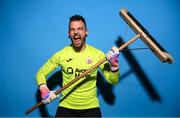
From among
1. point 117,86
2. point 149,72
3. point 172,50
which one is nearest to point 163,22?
point 172,50

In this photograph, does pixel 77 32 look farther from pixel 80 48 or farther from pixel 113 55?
pixel 113 55

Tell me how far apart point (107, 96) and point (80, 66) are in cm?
45

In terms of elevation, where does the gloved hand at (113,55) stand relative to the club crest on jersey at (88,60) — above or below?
below

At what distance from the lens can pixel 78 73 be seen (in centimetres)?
163

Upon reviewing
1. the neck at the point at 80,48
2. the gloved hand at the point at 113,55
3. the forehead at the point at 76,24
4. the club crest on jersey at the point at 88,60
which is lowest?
the gloved hand at the point at 113,55

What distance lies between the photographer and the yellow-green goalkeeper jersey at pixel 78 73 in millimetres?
1643

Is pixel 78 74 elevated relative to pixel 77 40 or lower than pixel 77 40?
lower

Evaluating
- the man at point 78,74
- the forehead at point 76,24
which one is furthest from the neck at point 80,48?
the forehead at point 76,24

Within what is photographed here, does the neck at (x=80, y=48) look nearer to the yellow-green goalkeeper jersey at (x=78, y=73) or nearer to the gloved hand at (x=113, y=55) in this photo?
the yellow-green goalkeeper jersey at (x=78, y=73)

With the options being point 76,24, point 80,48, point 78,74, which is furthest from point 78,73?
point 76,24

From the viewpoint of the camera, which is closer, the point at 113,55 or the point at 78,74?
the point at 113,55

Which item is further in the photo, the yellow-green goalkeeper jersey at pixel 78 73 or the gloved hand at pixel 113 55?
the yellow-green goalkeeper jersey at pixel 78 73

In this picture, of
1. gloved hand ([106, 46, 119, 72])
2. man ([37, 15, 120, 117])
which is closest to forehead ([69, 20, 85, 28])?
man ([37, 15, 120, 117])

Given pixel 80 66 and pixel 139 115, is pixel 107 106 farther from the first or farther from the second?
pixel 80 66
